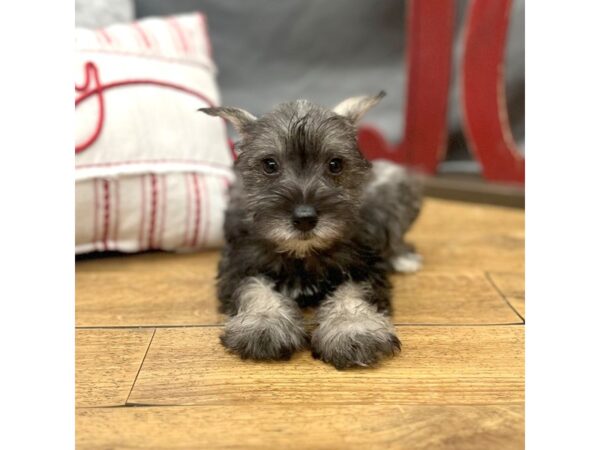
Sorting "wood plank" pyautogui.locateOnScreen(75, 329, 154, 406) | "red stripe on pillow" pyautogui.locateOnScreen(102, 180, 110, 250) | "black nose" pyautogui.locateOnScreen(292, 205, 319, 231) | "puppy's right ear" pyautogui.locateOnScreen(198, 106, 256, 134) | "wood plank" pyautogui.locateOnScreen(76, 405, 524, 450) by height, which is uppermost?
"puppy's right ear" pyautogui.locateOnScreen(198, 106, 256, 134)

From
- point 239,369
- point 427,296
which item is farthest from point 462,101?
point 239,369

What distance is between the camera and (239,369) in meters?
1.58

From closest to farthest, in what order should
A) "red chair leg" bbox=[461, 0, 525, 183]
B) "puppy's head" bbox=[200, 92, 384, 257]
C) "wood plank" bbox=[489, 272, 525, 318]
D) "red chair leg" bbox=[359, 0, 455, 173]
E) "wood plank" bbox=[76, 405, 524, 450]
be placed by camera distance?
"wood plank" bbox=[76, 405, 524, 450] → "puppy's head" bbox=[200, 92, 384, 257] → "wood plank" bbox=[489, 272, 525, 318] → "red chair leg" bbox=[461, 0, 525, 183] → "red chair leg" bbox=[359, 0, 455, 173]

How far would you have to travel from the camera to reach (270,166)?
1790 millimetres

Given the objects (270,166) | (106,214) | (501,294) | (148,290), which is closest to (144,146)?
(106,214)

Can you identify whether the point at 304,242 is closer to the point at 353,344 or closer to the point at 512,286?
the point at 353,344

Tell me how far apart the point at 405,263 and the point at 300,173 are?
2.67ft

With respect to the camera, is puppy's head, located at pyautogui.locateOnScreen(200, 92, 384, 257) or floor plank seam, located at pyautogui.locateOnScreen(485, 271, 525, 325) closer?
puppy's head, located at pyautogui.locateOnScreen(200, 92, 384, 257)

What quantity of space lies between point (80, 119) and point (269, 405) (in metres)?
1.43

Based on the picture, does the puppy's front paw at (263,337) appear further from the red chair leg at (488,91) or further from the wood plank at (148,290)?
the red chair leg at (488,91)

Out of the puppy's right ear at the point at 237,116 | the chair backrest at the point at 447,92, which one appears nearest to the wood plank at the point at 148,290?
the puppy's right ear at the point at 237,116

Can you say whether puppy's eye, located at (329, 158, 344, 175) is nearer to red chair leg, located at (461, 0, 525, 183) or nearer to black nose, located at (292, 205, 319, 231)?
black nose, located at (292, 205, 319, 231)

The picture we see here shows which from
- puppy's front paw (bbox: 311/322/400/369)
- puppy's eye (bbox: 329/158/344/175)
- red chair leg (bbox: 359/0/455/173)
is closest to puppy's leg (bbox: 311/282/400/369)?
puppy's front paw (bbox: 311/322/400/369)

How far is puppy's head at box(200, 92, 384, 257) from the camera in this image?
5.47 feet
